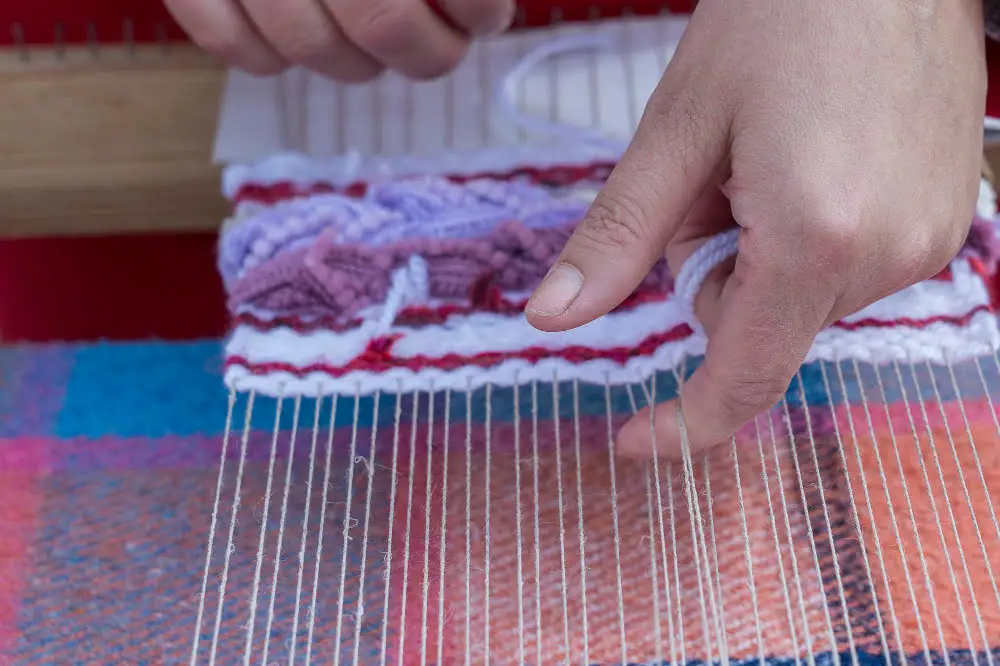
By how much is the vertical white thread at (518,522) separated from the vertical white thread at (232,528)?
23 centimetres

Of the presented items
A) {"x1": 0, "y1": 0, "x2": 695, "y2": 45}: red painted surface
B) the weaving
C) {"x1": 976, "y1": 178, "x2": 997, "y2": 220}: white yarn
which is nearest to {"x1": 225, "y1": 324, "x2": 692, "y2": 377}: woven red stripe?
the weaving

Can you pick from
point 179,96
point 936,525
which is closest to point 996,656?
point 936,525

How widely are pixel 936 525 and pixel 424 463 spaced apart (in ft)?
1.41

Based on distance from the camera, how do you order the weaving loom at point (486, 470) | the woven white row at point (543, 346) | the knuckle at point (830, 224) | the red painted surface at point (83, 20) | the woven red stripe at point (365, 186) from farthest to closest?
the red painted surface at point (83, 20)
the woven red stripe at point (365, 186)
the woven white row at point (543, 346)
the weaving loom at point (486, 470)
the knuckle at point (830, 224)

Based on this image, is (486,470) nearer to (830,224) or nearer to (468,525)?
(468,525)

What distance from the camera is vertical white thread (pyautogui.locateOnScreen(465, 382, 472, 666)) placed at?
828 mm

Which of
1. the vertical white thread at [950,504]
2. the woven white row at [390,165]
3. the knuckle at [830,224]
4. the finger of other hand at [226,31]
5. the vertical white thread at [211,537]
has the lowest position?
the vertical white thread at [211,537]

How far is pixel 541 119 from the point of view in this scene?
3.80 feet

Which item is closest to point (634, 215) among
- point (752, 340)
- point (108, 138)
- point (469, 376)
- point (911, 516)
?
point (752, 340)

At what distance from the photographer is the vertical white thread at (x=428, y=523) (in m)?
0.82

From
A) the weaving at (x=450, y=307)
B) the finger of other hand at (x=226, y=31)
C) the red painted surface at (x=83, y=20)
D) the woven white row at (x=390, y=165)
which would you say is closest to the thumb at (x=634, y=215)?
the weaving at (x=450, y=307)

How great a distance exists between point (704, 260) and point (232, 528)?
45 cm

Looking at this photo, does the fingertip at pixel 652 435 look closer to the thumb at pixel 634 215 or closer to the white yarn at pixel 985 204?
the thumb at pixel 634 215

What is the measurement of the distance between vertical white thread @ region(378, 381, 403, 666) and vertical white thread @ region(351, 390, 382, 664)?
0.02 meters
